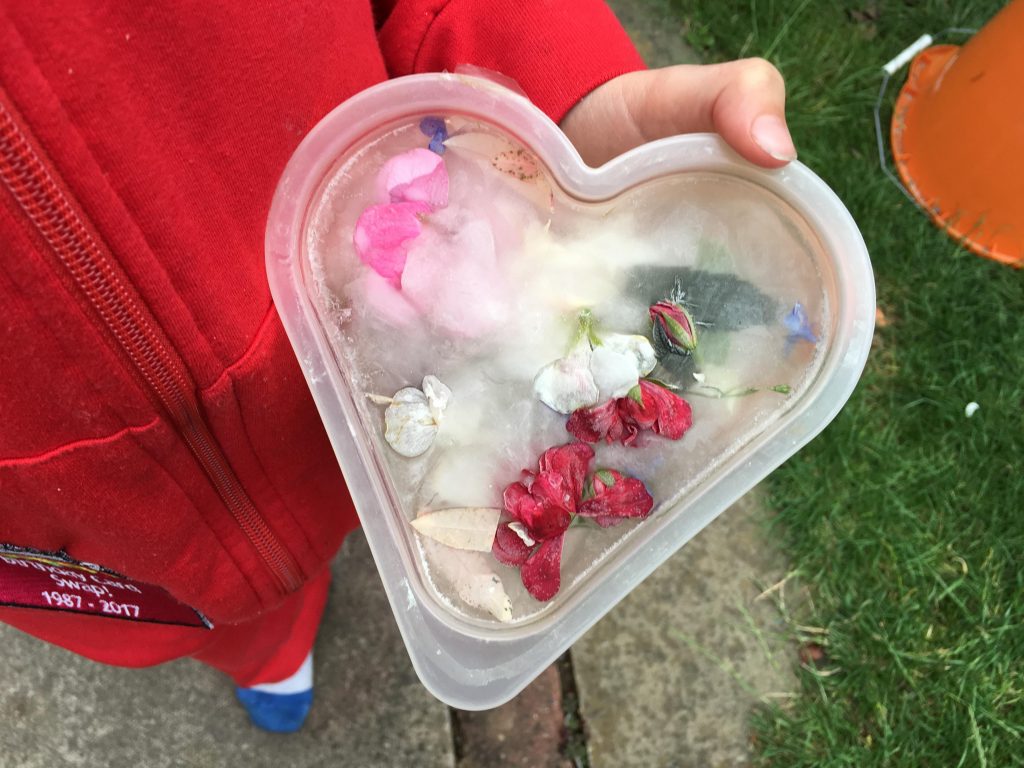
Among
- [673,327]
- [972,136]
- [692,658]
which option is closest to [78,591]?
[673,327]

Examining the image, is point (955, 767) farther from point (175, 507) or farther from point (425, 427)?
point (175, 507)

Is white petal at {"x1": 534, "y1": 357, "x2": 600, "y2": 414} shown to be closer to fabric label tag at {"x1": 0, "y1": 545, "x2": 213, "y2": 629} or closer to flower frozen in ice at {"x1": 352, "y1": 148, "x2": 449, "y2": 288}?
flower frozen in ice at {"x1": 352, "y1": 148, "x2": 449, "y2": 288}

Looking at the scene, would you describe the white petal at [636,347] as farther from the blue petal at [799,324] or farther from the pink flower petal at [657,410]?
the blue petal at [799,324]

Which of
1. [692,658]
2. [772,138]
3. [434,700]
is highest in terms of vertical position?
[772,138]

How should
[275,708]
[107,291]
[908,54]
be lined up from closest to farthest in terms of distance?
[107,291] → [275,708] → [908,54]

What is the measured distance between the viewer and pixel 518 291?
0.60 meters

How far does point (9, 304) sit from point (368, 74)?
336 mm

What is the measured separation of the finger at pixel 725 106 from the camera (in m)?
0.55

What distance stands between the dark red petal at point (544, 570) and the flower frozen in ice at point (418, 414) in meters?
0.13

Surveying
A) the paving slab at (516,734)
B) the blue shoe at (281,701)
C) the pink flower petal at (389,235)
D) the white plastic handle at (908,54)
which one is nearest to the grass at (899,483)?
the white plastic handle at (908,54)

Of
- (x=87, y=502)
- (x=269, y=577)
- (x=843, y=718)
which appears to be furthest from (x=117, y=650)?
(x=843, y=718)

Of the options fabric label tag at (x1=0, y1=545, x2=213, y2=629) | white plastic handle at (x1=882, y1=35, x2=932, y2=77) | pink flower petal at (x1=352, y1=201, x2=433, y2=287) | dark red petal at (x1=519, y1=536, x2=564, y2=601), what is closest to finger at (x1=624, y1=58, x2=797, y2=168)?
pink flower petal at (x1=352, y1=201, x2=433, y2=287)

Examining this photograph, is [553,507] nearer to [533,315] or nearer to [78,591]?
[533,315]

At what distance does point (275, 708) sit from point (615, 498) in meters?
0.77
